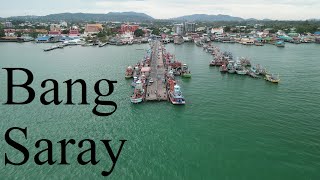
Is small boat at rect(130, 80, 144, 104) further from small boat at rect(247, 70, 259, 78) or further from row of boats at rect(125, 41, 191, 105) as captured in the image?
small boat at rect(247, 70, 259, 78)

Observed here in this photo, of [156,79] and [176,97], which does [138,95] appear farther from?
[156,79]

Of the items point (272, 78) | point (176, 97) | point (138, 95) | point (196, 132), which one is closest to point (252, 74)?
point (272, 78)

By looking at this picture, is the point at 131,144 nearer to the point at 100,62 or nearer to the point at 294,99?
the point at 294,99

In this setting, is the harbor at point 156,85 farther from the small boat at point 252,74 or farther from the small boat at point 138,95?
the small boat at point 252,74

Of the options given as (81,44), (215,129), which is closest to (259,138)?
(215,129)

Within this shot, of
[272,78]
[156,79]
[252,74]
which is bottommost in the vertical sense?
[156,79]

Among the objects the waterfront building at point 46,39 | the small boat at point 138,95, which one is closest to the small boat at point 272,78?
the small boat at point 138,95

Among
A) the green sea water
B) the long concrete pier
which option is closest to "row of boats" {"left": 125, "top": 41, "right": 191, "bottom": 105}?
the long concrete pier

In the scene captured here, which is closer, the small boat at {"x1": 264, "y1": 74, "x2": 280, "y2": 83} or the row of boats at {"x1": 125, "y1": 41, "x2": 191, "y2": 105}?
the row of boats at {"x1": 125, "y1": 41, "x2": 191, "y2": 105}

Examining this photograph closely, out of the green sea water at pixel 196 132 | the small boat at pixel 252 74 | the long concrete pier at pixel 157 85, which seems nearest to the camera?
the green sea water at pixel 196 132
